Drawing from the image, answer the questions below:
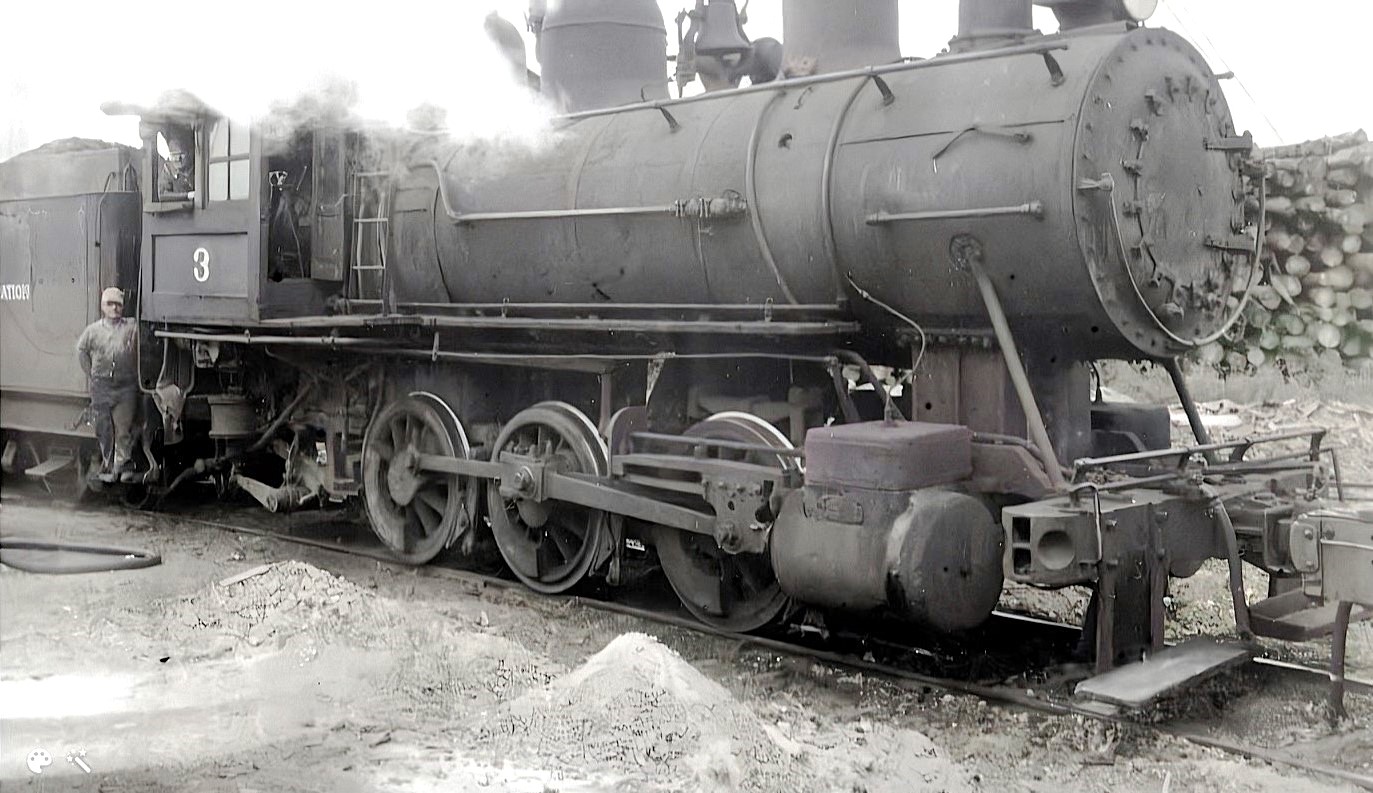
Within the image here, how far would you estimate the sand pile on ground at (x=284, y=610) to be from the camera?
534cm

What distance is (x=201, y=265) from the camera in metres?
7.91

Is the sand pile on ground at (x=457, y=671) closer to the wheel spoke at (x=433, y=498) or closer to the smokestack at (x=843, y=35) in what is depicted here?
the wheel spoke at (x=433, y=498)

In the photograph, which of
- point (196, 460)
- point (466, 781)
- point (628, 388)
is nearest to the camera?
point (466, 781)

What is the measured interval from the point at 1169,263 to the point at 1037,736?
1962 mm

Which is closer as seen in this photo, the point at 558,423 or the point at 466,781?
the point at 466,781

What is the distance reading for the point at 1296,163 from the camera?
820 cm

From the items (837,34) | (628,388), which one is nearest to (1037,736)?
(628,388)

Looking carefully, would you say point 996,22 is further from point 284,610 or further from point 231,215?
point 231,215

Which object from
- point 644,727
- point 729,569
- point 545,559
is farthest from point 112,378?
point 644,727

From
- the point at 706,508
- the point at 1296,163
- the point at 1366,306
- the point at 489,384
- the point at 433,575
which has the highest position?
the point at 1296,163

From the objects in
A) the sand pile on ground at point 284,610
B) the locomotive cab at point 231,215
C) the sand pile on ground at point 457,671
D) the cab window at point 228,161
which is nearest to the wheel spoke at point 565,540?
the sand pile on ground at point 284,610

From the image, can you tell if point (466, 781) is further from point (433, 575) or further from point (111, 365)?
point (111, 365)

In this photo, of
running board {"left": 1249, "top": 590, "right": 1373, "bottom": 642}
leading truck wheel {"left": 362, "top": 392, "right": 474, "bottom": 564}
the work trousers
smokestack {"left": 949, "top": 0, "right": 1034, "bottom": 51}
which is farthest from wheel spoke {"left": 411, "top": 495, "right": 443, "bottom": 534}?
running board {"left": 1249, "top": 590, "right": 1373, "bottom": 642}

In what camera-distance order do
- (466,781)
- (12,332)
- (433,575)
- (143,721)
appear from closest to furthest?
(466,781) → (143,721) → (433,575) → (12,332)
